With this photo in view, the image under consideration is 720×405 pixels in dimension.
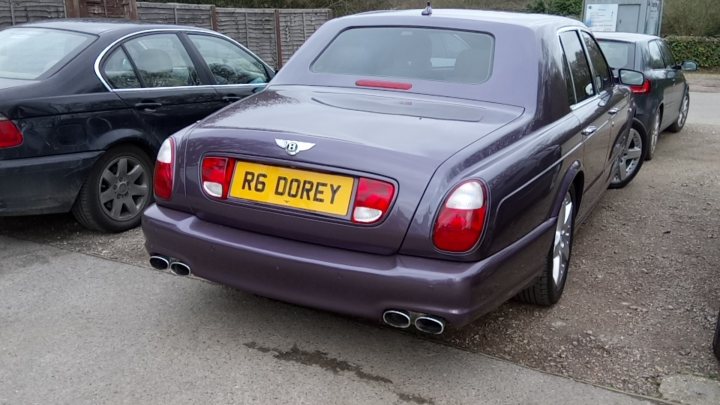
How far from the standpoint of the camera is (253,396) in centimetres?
285

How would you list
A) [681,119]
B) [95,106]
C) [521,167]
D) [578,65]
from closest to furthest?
[521,167], [578,65], [95,106], [681,119]

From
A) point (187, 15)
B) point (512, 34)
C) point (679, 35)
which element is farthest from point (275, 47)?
point (679, 35)

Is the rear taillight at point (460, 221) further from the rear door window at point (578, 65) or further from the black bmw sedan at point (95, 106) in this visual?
the black bmw sedan at point (95, 106)

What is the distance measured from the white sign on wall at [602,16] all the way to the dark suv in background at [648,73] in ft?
20.0

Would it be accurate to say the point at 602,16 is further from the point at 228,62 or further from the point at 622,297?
the point at 622,297

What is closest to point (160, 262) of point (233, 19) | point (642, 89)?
point (642, 89)

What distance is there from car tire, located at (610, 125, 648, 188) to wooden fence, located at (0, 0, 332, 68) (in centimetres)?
656

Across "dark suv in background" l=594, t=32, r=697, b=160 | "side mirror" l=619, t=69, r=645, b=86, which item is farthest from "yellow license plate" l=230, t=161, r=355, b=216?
"dark suv in background" l=594, t=32, r=697, b=160

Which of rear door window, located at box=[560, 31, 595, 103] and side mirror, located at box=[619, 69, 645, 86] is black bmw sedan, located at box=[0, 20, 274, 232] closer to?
rear door window, located at box=[560, 31, 595, 103]

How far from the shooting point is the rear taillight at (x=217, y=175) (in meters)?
2.99

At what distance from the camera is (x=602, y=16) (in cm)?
1455

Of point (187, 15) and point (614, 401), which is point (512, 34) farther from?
point (187, 15)

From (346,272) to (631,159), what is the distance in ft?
16.4

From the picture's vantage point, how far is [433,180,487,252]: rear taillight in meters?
2.62
